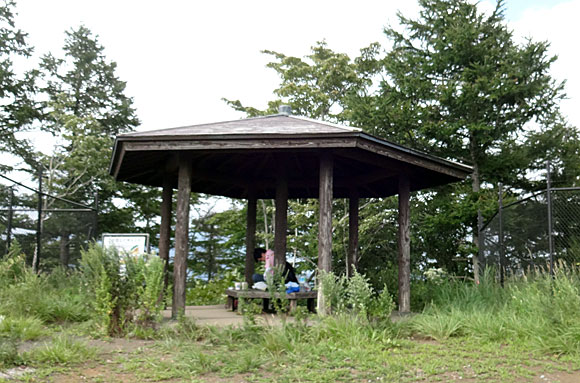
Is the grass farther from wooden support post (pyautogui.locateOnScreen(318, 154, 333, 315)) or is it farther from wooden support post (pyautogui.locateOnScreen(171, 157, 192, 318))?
wooden support post (pyautogui.locateOnScreen(318, 154, 333, 315))

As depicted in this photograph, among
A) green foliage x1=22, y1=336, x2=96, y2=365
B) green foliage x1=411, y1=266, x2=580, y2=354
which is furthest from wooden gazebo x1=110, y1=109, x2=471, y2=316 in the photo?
green foliage x1=22, y1=336, x2=96, y2=365

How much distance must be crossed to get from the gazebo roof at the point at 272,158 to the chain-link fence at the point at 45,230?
252cm

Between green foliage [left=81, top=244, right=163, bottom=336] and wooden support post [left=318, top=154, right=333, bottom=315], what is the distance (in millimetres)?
2346

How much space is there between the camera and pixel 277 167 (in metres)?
10.1

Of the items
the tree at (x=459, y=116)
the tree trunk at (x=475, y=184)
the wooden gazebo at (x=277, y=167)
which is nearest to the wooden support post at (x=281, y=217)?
the wooden gazebo at (x=277, y=167)

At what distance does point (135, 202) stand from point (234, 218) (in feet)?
16.3

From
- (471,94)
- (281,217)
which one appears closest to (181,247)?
(281,217)

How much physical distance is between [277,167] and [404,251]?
9.78 feet

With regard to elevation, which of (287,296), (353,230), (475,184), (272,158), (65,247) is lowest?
(287,296)

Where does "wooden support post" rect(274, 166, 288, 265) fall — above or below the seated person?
above

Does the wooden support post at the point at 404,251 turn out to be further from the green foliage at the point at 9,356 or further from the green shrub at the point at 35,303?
the green foliage at the point at 9,356

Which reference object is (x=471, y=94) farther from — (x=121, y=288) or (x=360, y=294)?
(x=121, y=288)

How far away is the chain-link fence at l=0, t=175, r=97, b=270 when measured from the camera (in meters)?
10.8

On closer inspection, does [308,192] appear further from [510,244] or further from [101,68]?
[101,68]
